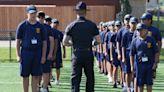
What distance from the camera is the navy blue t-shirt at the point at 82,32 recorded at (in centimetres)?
1119

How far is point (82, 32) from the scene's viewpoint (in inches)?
442

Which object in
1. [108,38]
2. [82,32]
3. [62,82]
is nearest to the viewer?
[82,32]

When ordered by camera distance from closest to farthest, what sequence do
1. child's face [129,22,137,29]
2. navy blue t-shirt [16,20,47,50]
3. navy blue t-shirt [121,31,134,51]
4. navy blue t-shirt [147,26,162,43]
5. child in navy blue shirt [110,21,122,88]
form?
navy blue t-shirt [16,20,47,50] → navy blue t-shirt [147,26,162,43] → child's face [129,22,137,29] → navy blue t-shirt [121,31,134,51] → child in navy blue shirt [110,21,122,88]

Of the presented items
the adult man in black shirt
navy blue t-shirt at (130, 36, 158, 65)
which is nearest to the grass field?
the adult man in black shirt

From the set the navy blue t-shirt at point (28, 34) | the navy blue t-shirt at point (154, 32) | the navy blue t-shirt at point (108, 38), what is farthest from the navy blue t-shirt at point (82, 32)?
the navy blue t-shirt at point (108, 38)

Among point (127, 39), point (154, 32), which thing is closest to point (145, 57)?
point (154, 32)

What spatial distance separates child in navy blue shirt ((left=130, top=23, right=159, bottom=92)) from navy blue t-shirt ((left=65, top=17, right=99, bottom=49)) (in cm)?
97

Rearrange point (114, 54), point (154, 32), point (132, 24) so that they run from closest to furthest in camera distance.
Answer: point (154, 32), point (132, 24), point (114, 54)

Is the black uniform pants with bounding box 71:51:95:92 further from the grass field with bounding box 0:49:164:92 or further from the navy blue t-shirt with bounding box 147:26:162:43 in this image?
the grass field with bounding box 0:49:164:92

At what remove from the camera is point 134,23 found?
13016 mm

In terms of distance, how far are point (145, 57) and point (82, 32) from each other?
1.44 m

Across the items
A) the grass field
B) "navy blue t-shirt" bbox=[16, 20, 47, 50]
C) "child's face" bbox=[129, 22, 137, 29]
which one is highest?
"child's face" bbox=[129, 22, 137, 29]

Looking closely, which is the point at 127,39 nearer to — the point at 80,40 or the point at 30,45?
the point at 80,40

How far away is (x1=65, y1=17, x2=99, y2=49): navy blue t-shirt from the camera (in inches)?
440
